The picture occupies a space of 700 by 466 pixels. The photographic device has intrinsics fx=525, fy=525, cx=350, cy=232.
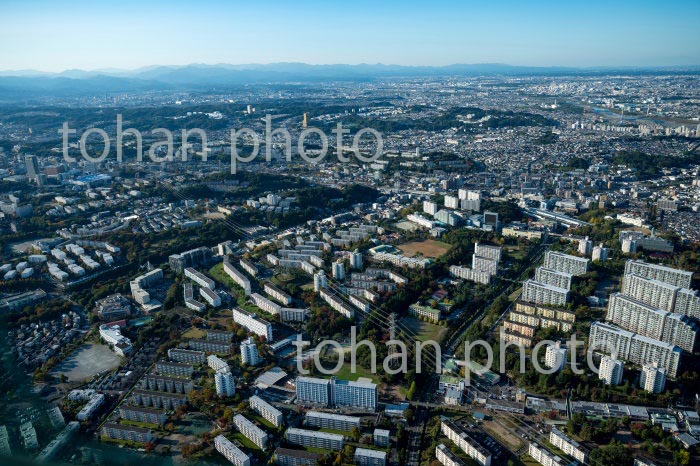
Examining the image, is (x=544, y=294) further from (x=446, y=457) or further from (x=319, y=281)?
(x=446, y=457)

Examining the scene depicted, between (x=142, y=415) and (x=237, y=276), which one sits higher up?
(x=237, y=276)

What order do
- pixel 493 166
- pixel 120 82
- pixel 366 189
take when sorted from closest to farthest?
pixel 366 189 → pixel 493 166 → pixel 120 82

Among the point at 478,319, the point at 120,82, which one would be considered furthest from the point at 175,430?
the point at 120,82

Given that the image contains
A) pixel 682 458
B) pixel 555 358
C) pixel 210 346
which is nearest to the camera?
pixel 682 458

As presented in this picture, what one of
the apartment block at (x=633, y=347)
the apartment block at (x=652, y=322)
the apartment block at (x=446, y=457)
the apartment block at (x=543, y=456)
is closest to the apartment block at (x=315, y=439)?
the apartment block at (x=446, y=457)

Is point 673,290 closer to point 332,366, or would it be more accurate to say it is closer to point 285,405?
point 332,366

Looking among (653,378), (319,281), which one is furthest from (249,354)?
(653,378)
